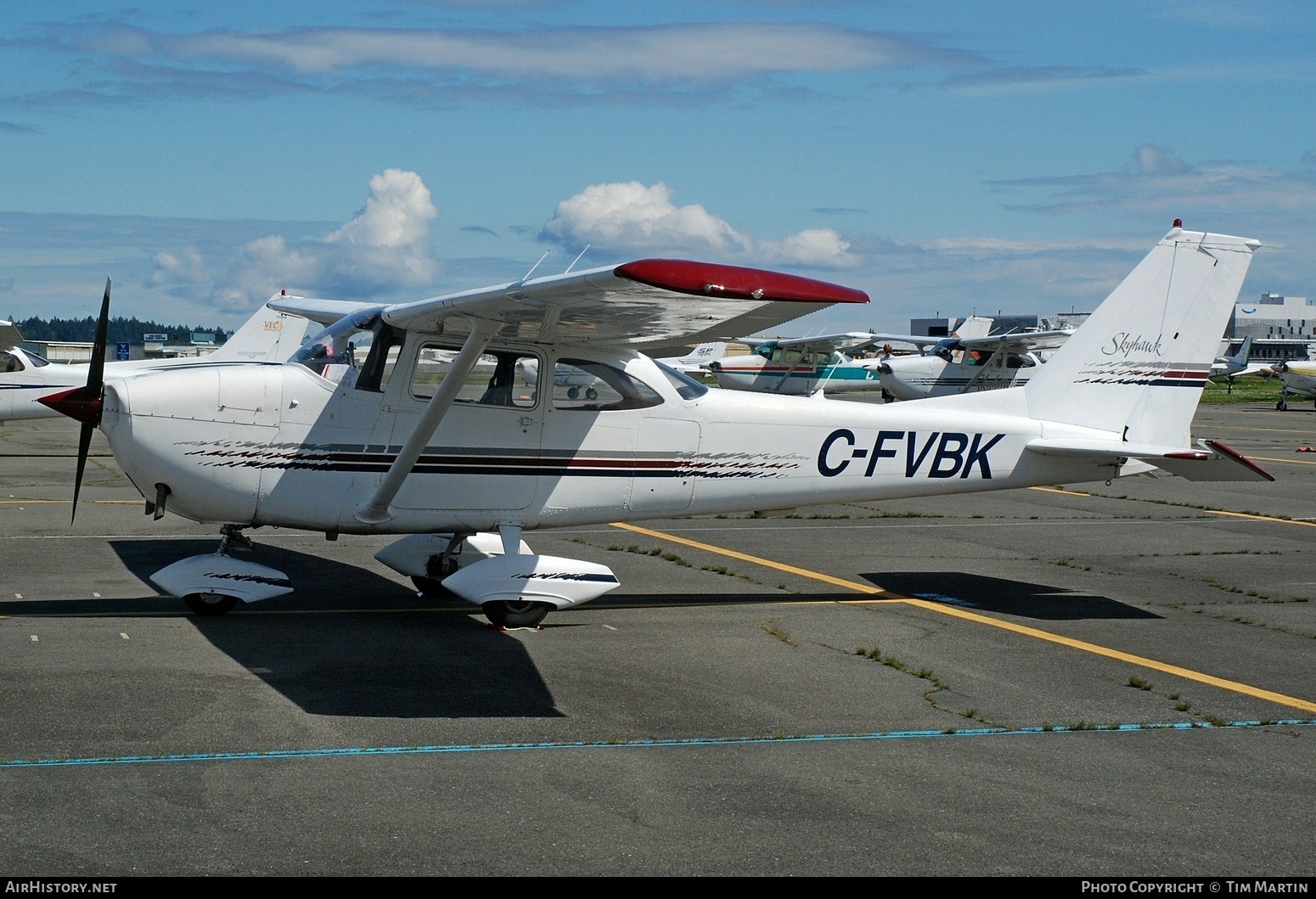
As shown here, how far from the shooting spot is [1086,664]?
7.67 metres

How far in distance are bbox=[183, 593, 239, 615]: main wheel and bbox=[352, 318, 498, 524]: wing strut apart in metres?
1.05

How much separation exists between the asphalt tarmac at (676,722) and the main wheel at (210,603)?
93mm

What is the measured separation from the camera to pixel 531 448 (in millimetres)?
8805

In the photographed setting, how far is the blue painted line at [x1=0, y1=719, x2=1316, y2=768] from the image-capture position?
209 inches

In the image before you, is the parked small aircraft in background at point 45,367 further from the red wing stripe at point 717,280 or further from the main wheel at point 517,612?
the red wing stripe at point 717,280

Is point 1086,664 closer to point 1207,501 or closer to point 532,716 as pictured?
point 532,716

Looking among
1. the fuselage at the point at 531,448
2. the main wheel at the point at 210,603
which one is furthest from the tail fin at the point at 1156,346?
the main wheel at the point at 210,603

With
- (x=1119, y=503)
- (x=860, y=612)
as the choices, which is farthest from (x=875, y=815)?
(x=1119, y=503)

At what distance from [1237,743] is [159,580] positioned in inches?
255

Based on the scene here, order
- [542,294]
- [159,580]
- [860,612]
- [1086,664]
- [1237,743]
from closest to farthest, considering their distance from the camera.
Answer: [1237,743]
[542,294]
[1086,664]
[159,580]
[860,612]

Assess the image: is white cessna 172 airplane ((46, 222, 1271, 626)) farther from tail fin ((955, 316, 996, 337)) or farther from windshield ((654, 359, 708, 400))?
tail fin ((955, 316, 996, 337))

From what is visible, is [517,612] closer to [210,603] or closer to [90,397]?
[210,603]

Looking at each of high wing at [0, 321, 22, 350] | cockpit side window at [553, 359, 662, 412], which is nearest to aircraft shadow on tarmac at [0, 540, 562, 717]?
cockpit side window at [553, 359, 662, 412]

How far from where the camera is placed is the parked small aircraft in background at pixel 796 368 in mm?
44750
